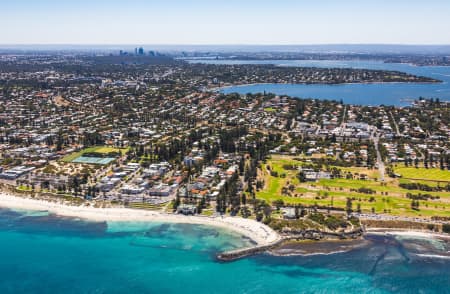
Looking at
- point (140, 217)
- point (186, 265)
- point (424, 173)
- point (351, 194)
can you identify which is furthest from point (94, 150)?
point (424, 173)

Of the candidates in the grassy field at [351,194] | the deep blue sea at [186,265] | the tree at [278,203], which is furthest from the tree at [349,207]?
the tree at [278,203]

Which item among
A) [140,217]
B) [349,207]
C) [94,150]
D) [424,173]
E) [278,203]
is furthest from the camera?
[94,150]

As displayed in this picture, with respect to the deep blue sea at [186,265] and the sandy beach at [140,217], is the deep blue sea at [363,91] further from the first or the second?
the deep blue sea at [186,265]

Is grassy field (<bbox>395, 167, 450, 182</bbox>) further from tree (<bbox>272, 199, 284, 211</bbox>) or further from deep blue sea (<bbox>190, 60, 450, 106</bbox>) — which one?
deep blue sea (<bbox>190, 60, 450, 106</bbox>)

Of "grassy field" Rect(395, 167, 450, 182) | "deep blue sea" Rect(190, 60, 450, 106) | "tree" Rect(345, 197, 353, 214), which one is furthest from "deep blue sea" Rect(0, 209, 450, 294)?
"deep blue sea" Rect(190, 60, 450, 106)

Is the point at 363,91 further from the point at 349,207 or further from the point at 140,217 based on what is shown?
the point at 140,217

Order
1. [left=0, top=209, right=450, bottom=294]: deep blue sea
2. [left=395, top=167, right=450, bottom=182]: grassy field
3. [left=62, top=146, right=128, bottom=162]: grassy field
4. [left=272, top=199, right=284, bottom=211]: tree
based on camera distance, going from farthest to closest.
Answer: [left=62, top=146, right=128, bottom=162]: grassy field → [left=395, top=167, right=450, bottom=182]: grassy field → [left=272, top=199, right=284, bottom=211]: tree → [left=0, top=209, right=450, bottom=294]: deep blue sea
